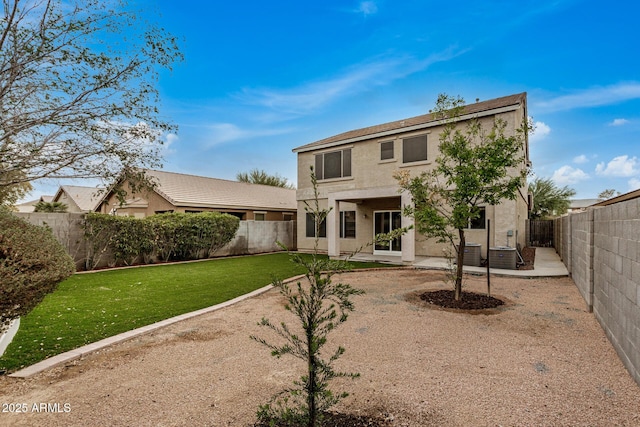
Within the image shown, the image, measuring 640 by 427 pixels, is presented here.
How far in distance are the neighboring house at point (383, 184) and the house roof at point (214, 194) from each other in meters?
4.80

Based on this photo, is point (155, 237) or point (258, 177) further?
point (258, 177)

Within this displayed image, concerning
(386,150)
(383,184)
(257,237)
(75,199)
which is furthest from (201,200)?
(75,199)

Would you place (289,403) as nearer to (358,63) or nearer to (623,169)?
(358,63)

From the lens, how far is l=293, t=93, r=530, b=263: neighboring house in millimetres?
12852

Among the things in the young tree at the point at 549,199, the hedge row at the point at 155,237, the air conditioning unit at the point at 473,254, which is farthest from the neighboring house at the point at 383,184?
the young tree at the point at 549,199

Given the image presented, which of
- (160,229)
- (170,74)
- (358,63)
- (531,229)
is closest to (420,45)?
(358,63)

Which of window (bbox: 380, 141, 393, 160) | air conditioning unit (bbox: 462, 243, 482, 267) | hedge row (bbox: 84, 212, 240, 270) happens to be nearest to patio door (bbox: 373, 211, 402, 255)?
window (bbox: 380, 141, 393, 160)

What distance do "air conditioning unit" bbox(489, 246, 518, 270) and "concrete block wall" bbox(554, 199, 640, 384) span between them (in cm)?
441

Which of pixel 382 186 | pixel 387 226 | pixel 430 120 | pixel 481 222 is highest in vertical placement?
pixel 430 120

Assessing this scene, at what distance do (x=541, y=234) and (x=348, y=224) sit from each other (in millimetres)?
14333

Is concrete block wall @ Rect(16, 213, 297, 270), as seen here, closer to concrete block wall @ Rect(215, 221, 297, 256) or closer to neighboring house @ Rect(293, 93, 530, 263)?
concrete block wall @ Rect(215, 221, 297, 256)

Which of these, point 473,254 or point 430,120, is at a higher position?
point 430,120

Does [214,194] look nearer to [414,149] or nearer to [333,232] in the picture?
[333,232]

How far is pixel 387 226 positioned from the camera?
15883 millimetres
